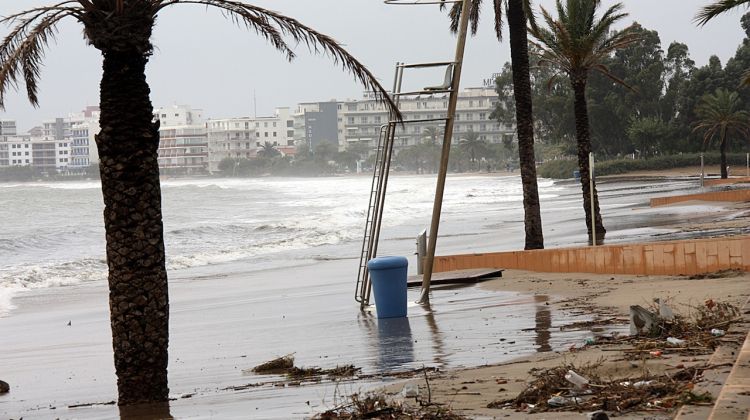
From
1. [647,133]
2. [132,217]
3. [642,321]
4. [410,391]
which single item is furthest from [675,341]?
[647,133]

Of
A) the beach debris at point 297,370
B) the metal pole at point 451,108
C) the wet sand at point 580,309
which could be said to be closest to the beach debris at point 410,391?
the wet sand at point 580,309

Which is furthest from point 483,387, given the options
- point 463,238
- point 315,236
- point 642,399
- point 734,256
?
point 315,236

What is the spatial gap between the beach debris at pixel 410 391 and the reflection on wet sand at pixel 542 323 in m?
2.63

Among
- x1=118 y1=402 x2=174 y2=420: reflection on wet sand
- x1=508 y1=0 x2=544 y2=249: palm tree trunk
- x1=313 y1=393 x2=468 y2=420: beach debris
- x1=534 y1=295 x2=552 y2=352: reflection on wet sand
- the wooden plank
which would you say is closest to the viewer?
x1=313 y1=393 x2=468 y2=420: beach debris

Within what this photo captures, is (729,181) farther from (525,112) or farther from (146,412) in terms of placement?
(146,412)

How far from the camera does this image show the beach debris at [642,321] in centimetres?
941

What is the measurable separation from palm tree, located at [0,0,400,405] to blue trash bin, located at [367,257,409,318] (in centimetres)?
587

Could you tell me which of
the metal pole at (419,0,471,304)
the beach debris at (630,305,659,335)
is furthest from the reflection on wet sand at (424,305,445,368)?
the beach debris at (630,305,659,335)

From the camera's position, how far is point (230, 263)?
31922mm

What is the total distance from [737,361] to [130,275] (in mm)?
4498

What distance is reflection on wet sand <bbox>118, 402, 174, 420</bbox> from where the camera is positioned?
8.28m

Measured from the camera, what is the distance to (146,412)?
848 cm

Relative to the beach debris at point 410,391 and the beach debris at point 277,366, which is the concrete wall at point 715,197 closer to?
the beach debris at point 277,366

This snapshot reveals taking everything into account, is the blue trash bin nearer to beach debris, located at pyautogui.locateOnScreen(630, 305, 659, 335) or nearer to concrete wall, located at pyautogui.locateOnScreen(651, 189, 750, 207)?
beach debris, located at pyautogui.locateOnScreen(630, 305, 659, 335)
